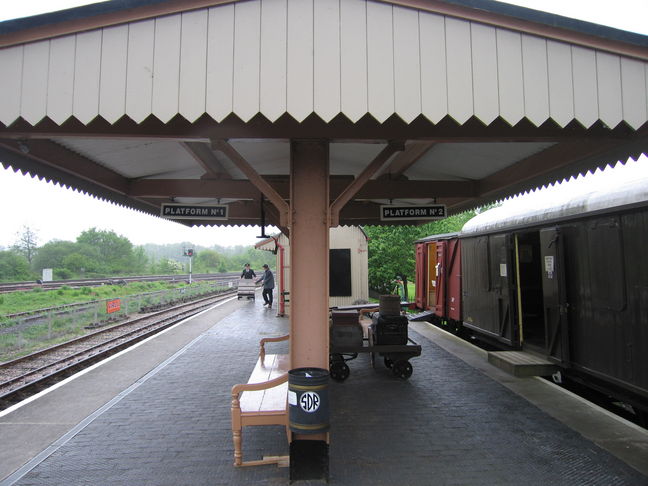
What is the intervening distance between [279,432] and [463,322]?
6373 mm

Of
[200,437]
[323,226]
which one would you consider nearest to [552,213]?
[323,226]

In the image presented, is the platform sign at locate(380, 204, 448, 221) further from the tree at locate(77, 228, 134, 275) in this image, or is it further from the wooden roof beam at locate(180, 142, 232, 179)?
the tree at locate(77, 228, 134, 275)

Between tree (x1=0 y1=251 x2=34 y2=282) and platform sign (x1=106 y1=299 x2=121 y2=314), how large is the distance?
41993 mm

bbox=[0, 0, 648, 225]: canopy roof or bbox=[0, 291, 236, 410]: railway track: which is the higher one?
bbox=[0, 0, 648, 225]: canopy roof

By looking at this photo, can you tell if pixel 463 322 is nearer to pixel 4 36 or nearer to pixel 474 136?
pixel 474 136

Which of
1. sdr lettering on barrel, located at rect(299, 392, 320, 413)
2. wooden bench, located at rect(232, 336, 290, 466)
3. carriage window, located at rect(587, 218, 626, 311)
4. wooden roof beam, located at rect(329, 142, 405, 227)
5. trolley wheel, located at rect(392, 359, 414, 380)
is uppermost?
wooden roof beam, located at rect(329, 142, 405, 227)

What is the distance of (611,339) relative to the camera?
4.85 metres

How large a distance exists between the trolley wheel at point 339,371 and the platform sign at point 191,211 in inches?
138

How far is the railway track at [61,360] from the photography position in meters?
7.46

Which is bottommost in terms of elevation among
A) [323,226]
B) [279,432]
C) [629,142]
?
[279,432]

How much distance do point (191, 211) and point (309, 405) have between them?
5.18 metres

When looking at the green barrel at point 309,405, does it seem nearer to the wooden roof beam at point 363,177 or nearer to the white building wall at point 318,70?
the wooden roof beam at point 363,177

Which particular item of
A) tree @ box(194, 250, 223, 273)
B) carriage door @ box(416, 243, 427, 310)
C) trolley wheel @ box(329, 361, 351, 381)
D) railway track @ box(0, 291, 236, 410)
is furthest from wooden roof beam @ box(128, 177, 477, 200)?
tree @ box(194, 250, 223, 273)

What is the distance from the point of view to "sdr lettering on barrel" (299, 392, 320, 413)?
3.67 m
